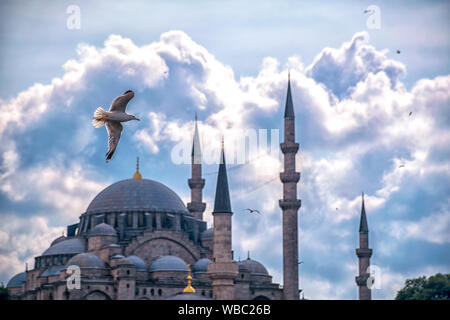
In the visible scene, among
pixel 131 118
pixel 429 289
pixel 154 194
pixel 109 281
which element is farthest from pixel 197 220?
pixel 131 118

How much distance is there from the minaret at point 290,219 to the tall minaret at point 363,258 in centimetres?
598

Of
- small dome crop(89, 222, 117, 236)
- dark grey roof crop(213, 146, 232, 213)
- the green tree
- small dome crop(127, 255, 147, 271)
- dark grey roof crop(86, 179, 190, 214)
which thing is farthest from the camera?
the green tree

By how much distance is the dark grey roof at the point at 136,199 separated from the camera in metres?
82.4

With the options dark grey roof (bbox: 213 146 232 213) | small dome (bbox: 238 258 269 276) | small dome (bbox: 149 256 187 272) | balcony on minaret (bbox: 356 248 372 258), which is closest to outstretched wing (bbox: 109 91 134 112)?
dark grey roof (bbox: 213 146 232 213)

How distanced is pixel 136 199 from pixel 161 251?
17.4ft

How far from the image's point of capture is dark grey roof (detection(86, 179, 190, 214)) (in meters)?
82.4

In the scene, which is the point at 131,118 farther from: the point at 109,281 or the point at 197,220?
the point at 197,220

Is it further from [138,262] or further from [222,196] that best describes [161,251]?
[222,196]

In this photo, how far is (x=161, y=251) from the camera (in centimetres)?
7931

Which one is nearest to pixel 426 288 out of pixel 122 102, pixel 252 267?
pixel 252 267

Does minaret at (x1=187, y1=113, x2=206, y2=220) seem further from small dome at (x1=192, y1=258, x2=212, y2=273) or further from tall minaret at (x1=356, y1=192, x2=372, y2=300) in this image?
tall minaret at (x1=356, y1=192, x2=372, y2=300)

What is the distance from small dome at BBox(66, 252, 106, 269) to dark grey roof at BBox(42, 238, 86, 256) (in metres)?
Result: 4.93
